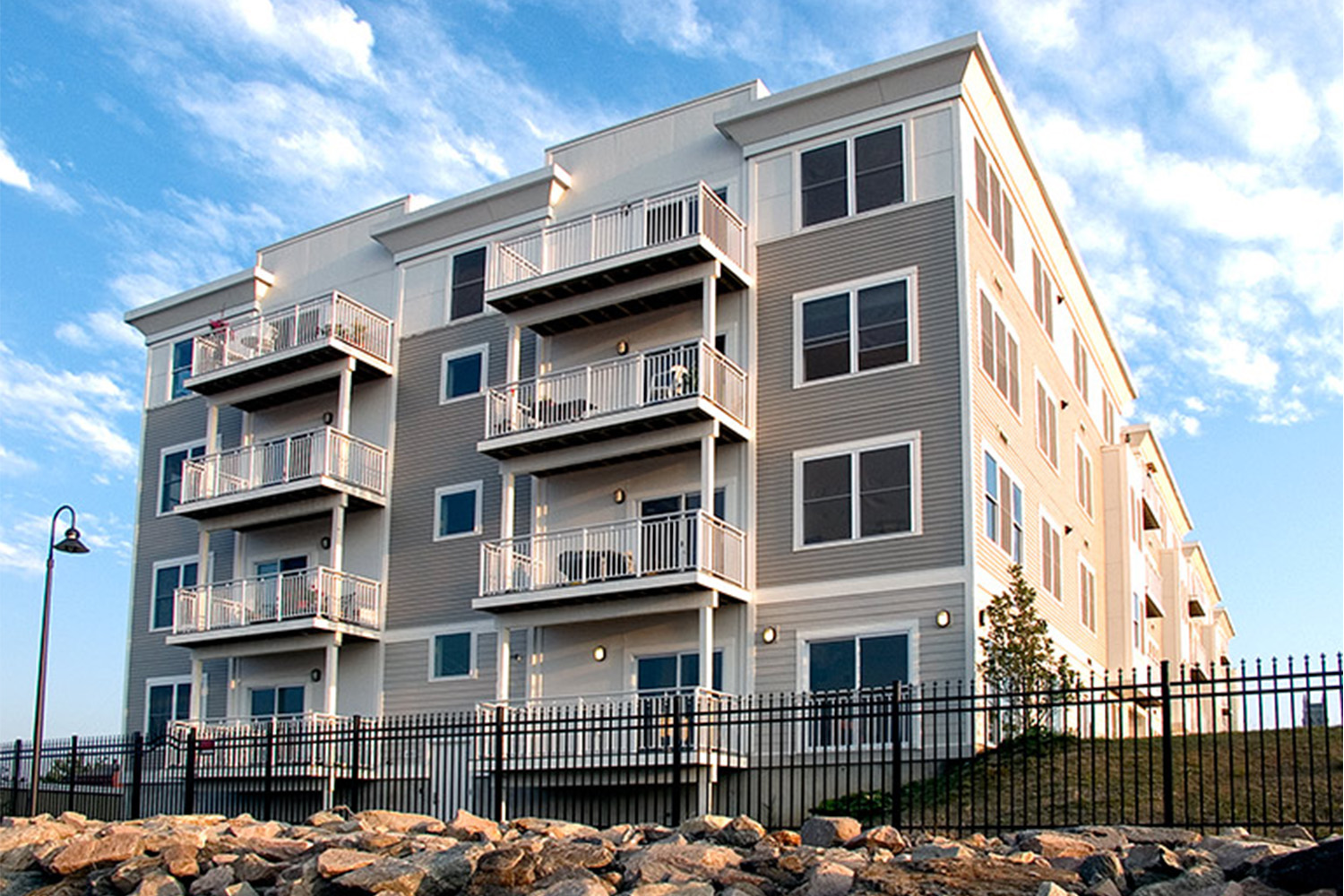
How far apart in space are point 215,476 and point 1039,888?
24766 mm

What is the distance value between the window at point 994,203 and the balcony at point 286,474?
1296cm

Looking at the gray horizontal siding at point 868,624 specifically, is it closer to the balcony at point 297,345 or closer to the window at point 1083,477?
the window at point 1083,477

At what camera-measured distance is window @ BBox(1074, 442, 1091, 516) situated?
3375 centimetres

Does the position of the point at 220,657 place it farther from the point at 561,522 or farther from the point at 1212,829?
the point at 1212,829

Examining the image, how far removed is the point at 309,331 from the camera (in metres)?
31.7

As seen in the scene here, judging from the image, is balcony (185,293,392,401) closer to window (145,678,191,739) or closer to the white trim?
the white trim

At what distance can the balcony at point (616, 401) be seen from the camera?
2523cm

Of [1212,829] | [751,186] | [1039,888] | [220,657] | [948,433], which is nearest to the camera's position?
[1039,888]

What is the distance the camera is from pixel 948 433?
24.2 metres

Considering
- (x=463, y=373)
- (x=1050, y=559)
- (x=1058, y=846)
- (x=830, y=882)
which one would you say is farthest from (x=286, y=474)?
(x=1058, y=846)

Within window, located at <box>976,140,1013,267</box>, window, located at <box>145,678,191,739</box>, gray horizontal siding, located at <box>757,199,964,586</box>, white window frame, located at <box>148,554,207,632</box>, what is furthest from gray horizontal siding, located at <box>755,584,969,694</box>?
white window frame, located at <box>148,554,207,632</box>

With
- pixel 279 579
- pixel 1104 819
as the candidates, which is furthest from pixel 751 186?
pixel 1104 819

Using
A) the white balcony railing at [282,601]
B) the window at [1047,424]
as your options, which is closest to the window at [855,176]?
the window at [1047,424]

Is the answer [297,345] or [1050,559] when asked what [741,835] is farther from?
[297,345]
